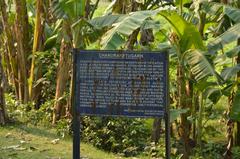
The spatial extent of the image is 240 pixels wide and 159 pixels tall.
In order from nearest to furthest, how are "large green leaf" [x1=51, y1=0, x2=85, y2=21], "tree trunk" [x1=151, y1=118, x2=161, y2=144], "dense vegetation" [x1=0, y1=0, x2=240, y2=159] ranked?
"dense vegetation" [x1=0, y1=0, x2=240, y2=159] < "large green leaf" [x1=51, y1=0, x2=85, y2=21] < "tree trunk" [x1=151, y1=118, x2=161, y2=144]

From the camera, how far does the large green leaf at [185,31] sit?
5922 millimetres

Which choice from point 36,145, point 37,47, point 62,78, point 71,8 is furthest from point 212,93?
point 37,47

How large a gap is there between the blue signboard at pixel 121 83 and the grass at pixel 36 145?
1871 millimetres

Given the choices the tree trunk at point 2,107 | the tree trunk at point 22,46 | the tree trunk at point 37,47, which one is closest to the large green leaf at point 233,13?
the tree trunk at point 2,107

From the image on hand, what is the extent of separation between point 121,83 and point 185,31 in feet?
3.89

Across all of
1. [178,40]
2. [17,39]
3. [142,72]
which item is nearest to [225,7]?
[178,40]

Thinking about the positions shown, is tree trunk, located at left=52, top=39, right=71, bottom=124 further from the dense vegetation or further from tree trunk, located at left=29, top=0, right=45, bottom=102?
tree trunk, located at left=29, top=0, right=45, bottom=102

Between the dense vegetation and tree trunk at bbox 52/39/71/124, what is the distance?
0.7 inches

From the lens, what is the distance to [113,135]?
822 centimetres

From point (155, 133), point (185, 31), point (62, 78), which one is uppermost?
point (185, 31)

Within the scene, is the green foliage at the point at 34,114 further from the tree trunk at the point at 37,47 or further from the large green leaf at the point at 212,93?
the large green leaf at the point at 212,93

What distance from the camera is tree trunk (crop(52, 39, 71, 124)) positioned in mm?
8797

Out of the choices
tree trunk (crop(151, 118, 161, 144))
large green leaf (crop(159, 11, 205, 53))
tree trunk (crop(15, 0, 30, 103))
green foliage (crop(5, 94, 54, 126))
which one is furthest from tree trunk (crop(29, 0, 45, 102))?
large green leaf (crop(159, 11, 205, 53))

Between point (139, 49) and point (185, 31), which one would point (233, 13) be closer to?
point (185, 31)
